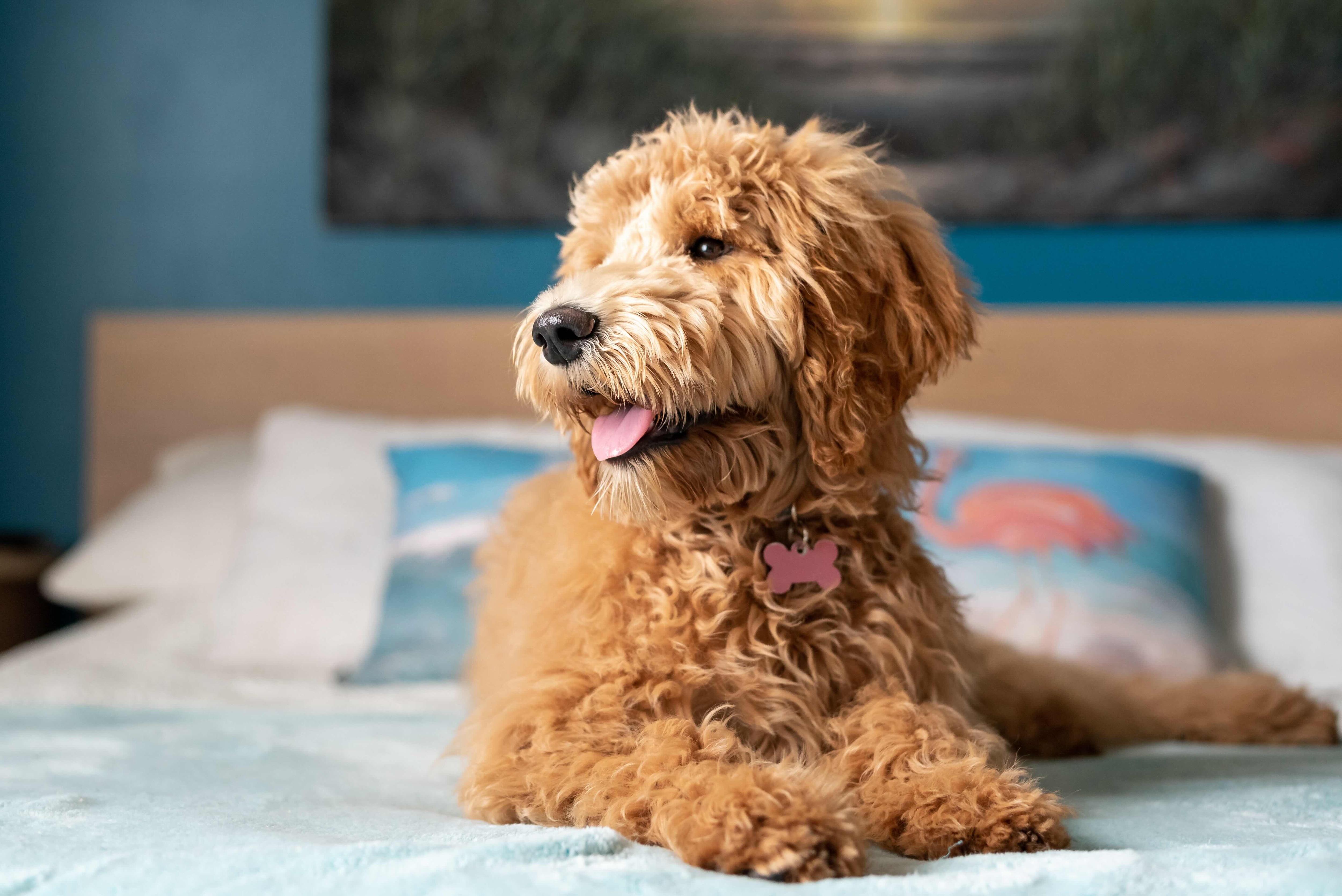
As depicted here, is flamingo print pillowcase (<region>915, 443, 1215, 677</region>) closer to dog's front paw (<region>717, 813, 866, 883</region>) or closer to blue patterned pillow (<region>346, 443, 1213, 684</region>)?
blue patterned pillow (<region>346, 443, 1213, 684</region>)

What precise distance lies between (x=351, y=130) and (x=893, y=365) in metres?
2.69

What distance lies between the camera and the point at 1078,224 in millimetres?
3350

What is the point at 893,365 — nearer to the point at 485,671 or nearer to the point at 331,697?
the point at 485,671

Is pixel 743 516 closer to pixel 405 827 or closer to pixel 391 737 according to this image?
pixel 405 827

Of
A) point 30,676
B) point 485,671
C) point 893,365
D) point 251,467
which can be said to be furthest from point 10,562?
point 893,365

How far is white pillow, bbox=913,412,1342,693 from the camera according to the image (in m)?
2.34

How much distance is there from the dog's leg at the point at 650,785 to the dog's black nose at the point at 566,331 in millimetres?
359

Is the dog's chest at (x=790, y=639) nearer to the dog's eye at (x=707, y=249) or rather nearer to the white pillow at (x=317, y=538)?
the dog's eye at (x=707, y=249)

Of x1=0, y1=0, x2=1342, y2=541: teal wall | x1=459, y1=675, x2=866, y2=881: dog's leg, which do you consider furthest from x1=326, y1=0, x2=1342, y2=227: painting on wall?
x1=459, y1=675, x2=866, y2=881: dog's leg

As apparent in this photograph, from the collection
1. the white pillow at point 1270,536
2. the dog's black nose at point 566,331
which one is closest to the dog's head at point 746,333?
the dog's black nose at point 566,331

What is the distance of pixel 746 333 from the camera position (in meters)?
1.29

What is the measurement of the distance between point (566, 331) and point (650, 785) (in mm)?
477

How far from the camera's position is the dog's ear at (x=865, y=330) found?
130cm

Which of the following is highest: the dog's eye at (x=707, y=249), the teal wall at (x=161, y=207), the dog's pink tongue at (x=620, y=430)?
the teal wall at (x=161, y=207)
